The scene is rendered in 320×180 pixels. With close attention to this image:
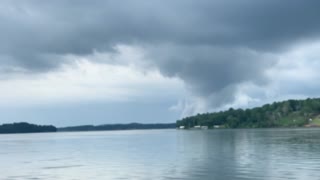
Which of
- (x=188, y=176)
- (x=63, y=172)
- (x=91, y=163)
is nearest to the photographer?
(x=188, y=176)

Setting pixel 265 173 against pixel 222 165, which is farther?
pixel 222 165

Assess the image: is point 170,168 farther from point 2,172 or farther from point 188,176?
point 2,172

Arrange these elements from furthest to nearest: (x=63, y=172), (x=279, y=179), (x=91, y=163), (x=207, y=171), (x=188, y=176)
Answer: (x=91, y=163) < (x=63, y=172) < (x=207, y=171) < (x=188, y=176) < (x=279, y=179)

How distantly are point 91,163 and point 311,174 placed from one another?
4413 centimetres

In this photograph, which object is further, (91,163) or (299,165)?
(91,163)

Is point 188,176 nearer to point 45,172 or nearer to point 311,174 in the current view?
point 311,174

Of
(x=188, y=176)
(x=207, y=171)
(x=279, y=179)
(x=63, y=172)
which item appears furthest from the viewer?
(x=63, y=172)

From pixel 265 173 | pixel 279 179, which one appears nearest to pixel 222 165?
pixel 265 173

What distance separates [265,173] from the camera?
240 feet

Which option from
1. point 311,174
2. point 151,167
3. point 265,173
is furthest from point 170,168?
point 311,174

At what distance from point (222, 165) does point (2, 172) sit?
3738 cm

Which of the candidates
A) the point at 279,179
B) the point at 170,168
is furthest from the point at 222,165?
the point at 279,179

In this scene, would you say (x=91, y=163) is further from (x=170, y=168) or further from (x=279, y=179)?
(x=279, y=179)

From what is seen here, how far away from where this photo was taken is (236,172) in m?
75.5
